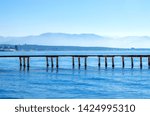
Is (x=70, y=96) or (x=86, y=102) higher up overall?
(x=86, y=102)

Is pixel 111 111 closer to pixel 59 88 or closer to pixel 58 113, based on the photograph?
pixel 58 113

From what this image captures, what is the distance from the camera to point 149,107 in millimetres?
8547

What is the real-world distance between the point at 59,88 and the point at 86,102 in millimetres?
18310

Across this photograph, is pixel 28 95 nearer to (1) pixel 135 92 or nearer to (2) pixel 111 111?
(1) pixel 135 92

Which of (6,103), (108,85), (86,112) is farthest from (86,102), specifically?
(108,85)

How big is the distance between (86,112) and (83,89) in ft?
59.5

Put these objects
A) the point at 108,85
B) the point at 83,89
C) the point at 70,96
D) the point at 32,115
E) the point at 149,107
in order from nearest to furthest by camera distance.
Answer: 1. the point at 32,115
2. the point at 149,107
3. the point at 70,96
4. the point at 83,89
5. the point at 108,85

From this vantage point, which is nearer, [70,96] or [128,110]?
[128,110]

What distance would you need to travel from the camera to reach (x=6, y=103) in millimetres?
8938

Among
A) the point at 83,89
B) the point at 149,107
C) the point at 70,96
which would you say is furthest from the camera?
the point at 83,89

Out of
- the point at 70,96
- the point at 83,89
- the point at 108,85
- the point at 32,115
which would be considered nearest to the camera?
the point at 32,115

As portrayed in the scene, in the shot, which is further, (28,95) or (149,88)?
(149,88)

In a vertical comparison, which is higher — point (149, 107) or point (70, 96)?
point (149, 107)

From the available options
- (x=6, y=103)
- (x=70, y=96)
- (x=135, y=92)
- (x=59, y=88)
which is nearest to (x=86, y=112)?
(x=6, y=103)
